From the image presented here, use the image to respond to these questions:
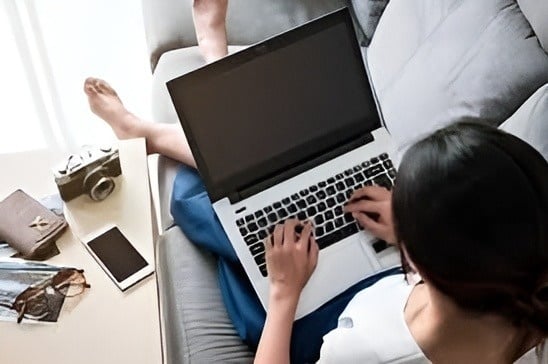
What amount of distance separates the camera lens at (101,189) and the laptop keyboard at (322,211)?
234 mm

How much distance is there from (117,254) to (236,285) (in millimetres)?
194

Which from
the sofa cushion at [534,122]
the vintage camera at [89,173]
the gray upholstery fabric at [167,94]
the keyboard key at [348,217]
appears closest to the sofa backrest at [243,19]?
the gray upholstery fabric at [167,94]

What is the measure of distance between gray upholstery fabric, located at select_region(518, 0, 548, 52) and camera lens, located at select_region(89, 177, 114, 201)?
72 cm

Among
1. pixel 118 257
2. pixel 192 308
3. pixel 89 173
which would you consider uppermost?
pixel 89 173

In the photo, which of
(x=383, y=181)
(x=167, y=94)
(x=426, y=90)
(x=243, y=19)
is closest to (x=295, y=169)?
(x=383, y=181)

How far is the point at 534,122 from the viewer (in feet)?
3.76

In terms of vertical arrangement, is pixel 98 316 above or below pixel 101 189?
below

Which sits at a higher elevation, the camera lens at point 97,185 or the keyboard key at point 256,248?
the camera lens at point 97,185

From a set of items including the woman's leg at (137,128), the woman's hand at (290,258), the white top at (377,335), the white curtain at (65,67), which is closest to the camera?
the white top at (377,335)

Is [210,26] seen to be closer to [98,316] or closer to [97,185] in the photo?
[97,185]

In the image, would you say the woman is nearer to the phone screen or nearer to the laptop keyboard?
the laptop keyboard

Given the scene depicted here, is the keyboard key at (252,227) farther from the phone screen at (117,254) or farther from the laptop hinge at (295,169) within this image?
the phone screen at (117,254)

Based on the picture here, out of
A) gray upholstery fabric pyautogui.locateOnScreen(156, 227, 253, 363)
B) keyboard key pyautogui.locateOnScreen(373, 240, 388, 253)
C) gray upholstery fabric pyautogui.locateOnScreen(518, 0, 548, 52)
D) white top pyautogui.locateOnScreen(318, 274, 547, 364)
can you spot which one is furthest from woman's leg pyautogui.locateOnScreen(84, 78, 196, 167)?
gray upholstery fabric pyautogui.locateOnScreen(518, 0, 548, 52)

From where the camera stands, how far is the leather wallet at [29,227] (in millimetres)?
1316
